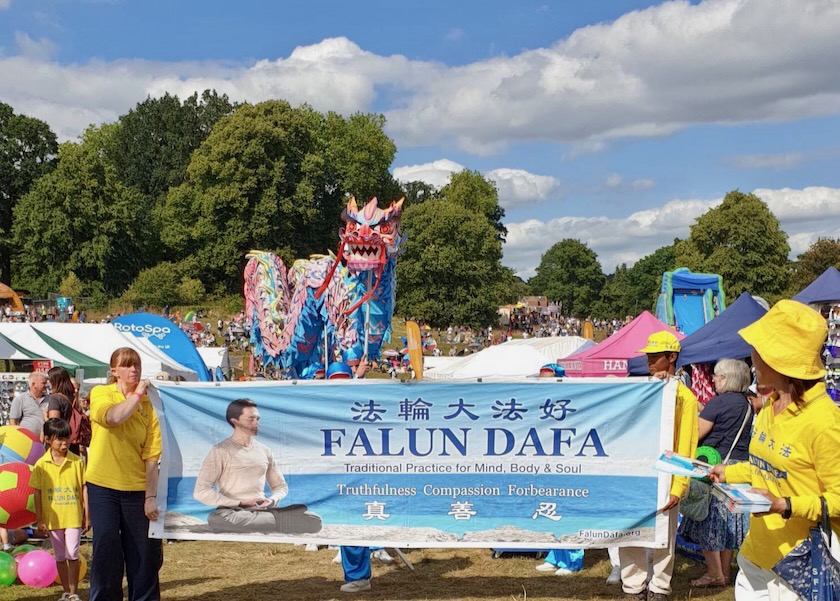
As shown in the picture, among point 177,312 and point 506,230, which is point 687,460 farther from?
point 506,230

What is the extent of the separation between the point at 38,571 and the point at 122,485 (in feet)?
7.60

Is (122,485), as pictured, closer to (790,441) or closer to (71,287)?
(790,441)

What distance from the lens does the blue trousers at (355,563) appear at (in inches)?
282

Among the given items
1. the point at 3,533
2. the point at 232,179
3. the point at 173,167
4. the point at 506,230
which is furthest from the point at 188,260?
the point at 3,533

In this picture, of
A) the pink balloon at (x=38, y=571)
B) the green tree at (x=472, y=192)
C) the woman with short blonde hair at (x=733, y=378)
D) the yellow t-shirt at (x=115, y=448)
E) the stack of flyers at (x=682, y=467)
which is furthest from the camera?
the green tree at (x=472, y=192)

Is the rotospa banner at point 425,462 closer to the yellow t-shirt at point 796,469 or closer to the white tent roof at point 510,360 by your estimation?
the yellow t-shirt at point 796,469

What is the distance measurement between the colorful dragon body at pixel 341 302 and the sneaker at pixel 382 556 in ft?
12.3

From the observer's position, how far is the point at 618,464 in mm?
6355

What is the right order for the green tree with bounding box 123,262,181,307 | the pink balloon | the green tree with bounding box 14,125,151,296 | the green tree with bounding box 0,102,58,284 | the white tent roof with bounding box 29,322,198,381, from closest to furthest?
the pink balloon → the white tent roof with bounding box 29,322,198,381 → the green tree with bounding box 123,262,181,307 → the green tree with bounding box 14,125,151,296 → the green tree with bounding box 0,102,58,284

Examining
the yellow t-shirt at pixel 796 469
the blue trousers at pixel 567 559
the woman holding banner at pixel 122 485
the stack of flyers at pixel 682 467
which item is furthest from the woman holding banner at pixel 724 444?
the woman holding banner at pixel 122 485

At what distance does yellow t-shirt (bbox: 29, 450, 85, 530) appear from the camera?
6961 millimetres

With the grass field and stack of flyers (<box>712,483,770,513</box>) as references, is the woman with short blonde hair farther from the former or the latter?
stack of flyers (<box>712,483,770,513</box>)

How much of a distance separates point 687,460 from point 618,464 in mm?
1865

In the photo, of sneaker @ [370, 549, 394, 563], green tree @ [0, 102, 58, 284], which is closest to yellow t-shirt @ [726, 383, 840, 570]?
sneaker @ [370, 549, 394, 563]
